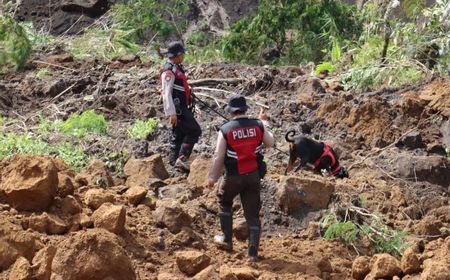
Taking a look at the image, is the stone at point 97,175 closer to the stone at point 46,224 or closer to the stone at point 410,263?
the stone at point 46,224

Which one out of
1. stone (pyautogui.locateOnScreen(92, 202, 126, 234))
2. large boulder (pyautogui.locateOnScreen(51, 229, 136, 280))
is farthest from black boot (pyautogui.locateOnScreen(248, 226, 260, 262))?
large boulder (pyautogui.locateOnScreen(51, 229, 136, 280))

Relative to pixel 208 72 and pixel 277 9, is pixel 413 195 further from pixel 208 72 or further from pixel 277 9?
pixel 277 9

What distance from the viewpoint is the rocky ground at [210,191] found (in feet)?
22.7

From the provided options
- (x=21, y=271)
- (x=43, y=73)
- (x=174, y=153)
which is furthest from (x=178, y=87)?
(x=43, y=73)

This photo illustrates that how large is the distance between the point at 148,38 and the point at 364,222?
13.5 metres

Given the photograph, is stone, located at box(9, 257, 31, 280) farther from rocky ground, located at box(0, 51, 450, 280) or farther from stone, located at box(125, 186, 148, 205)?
stone, located at box(125, 186, 148, 205)

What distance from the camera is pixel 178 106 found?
10.1m

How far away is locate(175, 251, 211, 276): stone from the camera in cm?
690

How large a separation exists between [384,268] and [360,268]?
25cm

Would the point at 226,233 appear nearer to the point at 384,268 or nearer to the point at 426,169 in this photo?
the point at 384,268

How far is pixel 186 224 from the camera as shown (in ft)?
25.7

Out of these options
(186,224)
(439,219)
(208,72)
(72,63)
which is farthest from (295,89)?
(186,224)

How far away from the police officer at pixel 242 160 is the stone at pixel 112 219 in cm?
87

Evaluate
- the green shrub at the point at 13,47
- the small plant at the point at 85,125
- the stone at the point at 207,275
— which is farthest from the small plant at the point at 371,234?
the green shrub at the point at 13,47
